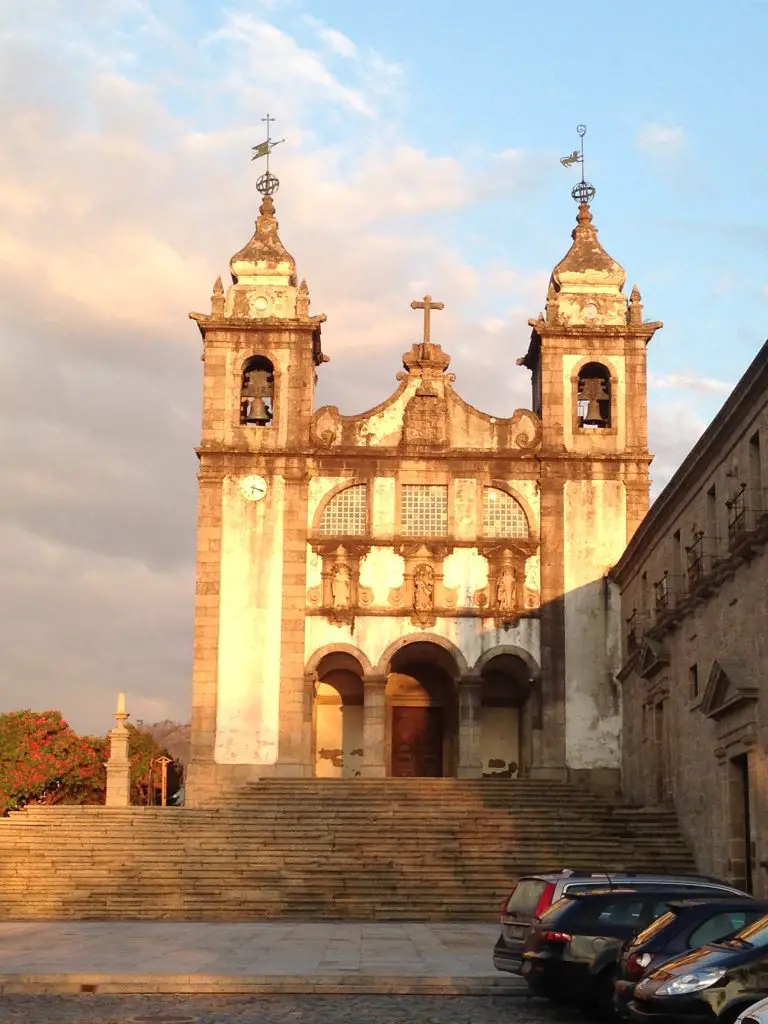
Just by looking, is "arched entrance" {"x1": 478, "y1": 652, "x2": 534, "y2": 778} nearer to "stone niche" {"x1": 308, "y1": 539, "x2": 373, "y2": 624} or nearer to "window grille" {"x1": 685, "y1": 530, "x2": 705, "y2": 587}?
"stone niche" {"x1": 308, "y1": 539, "x2": 373, "y2": 624}

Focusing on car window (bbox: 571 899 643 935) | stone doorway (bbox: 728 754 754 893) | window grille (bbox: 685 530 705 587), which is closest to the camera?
car window (bbox: 571 899 643 935)

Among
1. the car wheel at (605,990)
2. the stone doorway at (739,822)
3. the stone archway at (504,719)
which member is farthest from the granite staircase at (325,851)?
the car wheel at (605,990)

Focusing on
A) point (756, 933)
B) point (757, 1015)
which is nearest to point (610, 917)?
point (756, 933)

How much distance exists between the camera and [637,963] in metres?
13.8

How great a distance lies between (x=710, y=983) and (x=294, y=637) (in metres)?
27.3

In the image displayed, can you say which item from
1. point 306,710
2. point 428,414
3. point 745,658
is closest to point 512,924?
point 745,658

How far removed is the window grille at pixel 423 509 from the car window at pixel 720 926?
26288 millimetres

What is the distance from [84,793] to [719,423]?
28.8m

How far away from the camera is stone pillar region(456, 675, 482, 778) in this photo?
1528 inches

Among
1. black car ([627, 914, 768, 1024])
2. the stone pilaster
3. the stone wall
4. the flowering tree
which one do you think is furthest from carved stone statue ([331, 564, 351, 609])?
black car ([627, 914, 768, 1024])

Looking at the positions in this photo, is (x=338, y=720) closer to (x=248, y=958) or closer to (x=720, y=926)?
(x=248, y=958)

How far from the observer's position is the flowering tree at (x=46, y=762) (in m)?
46.7

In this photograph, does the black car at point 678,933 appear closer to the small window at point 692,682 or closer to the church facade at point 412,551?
the small window at point 692,682

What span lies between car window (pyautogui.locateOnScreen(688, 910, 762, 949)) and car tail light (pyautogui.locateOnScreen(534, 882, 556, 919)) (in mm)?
2598
